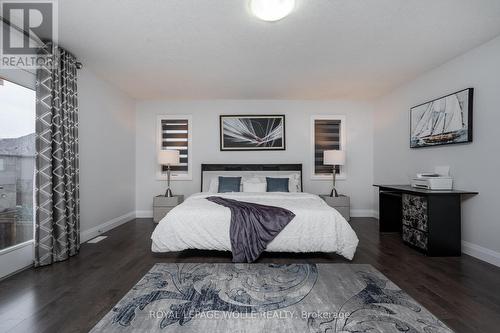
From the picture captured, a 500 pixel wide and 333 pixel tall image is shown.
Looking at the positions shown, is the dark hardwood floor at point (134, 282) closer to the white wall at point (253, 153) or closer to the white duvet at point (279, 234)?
the white duvet at point (279, 234)

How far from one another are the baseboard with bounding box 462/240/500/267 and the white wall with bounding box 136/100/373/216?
2.15 m

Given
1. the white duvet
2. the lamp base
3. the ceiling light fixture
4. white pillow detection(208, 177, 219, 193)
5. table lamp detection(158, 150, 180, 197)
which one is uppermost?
the ceiling light fixture

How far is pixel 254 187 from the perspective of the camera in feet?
14.4

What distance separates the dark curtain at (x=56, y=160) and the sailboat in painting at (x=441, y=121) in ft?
16.9

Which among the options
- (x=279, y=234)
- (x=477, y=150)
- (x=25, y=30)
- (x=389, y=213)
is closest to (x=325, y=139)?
(x=389, y=213)

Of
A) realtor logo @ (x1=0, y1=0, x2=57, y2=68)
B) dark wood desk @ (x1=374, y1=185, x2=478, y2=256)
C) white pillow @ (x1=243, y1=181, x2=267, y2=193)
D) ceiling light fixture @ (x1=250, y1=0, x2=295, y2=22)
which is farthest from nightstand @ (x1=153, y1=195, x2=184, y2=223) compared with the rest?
dark wood desk @ (x1=374, y1=185, x2=478, y2=256)

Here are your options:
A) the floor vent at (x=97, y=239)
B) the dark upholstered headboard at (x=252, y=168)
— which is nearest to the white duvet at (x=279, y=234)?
the floor vent at (x=97, y=239)

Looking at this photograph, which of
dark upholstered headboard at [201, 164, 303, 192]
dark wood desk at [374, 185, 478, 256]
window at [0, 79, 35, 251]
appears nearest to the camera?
window at [0, 79, 35, 251]

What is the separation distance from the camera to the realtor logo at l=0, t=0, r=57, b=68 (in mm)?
2270

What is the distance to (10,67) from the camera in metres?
2.47

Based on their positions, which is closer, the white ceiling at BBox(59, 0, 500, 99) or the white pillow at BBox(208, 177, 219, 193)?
the white ceiling at BBox(59, 0, 500, 99)

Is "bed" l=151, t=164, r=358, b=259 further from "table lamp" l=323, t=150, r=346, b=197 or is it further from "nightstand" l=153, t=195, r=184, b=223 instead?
"table lamp" l=323, t=150, r=346, b=197

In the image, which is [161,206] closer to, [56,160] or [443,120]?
[56,160]

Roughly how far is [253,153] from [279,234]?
105 inches
